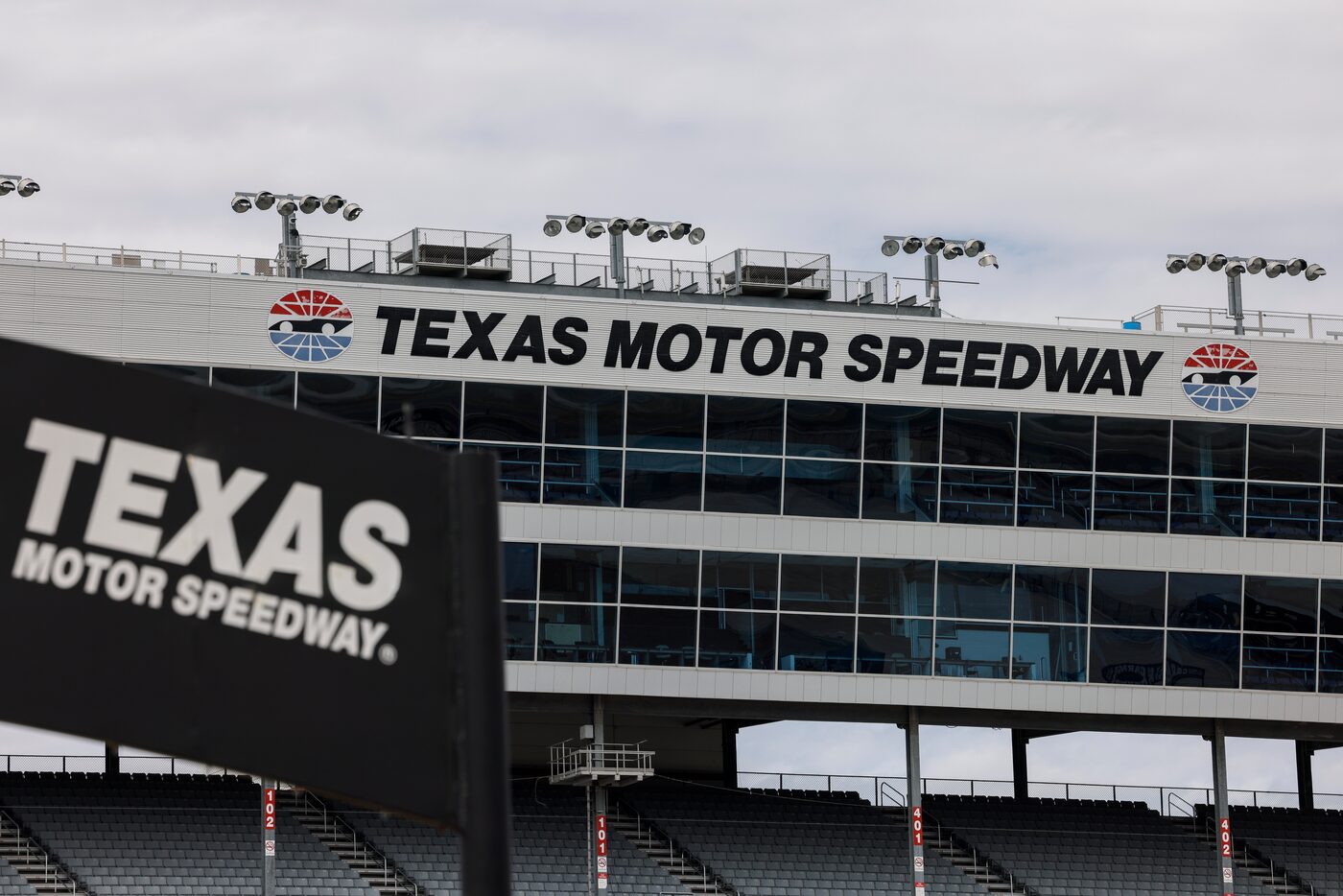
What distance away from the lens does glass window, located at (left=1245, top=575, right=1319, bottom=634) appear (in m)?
47.1

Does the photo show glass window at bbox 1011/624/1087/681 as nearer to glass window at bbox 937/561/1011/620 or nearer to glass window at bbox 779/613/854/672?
glass window at bbox 937/561/1011/620

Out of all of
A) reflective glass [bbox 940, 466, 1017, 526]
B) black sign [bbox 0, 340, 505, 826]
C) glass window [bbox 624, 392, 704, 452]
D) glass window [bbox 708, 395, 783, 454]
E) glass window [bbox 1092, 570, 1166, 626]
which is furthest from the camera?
glass window [bbox 1092, 570, 1166, 626]

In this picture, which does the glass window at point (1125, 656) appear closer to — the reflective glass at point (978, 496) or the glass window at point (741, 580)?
the reflective glass at point (978, 496)

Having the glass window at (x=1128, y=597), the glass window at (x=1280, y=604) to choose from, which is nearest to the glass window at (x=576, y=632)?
the glass window at (x=1128, y=597)

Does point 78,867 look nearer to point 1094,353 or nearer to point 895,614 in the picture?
point 895,614

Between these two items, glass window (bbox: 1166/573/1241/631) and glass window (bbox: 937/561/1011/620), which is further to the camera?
glass window (bbox: 1166/573/1241/631)

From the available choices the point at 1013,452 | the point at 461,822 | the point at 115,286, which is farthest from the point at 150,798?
the point at 461,822

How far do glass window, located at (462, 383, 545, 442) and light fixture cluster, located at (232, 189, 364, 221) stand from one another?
674 centimetres

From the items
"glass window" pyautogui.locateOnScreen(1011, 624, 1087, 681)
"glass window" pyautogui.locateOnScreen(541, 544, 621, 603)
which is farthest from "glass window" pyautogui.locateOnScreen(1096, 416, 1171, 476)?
"glass window" pyautogui.locateOnScreen(541, 544, 621, 603)

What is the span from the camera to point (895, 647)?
45.8m

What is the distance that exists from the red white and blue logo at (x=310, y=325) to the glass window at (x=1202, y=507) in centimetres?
1871

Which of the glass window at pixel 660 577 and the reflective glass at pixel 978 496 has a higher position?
the reflective glass at pixel 978 496

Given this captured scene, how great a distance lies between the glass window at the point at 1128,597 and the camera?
4631 centimetres

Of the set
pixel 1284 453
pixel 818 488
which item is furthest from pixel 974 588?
pixel 1284 453
